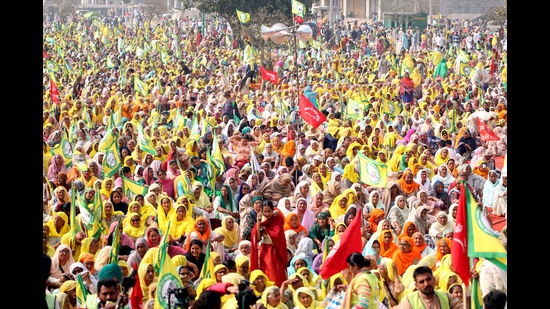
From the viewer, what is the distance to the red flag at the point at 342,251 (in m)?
8.81

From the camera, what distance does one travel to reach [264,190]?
13.6 m

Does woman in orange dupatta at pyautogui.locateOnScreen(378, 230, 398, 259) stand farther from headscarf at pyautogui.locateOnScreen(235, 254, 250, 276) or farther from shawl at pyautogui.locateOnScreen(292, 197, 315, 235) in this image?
shawl at pyautogui.locateOnScreen(292, 197, 315, 235)

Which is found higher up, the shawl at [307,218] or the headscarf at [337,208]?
the headscarf at [337,208]

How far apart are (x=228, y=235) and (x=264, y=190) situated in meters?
2.48

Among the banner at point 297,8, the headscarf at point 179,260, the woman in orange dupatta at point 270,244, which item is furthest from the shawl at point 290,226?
the banner at point 297,8

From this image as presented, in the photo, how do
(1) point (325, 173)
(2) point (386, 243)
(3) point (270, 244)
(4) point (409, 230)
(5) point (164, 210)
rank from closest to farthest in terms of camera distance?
(3) point (270, 244)
(2) point (386, 243)
(4) point (409, 230)
(5) point (164, 210)
(1) point (325, 173)

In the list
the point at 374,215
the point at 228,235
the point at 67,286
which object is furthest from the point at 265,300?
the point at 374,215

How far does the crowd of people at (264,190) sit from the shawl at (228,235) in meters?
0.02

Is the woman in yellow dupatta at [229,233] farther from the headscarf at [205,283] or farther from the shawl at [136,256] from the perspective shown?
the headscarf at [205,283]

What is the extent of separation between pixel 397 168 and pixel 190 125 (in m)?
4.54

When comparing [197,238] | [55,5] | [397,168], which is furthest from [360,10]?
[197,238]

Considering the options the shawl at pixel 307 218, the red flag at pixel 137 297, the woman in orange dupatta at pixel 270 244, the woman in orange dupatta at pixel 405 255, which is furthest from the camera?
the shawl at pixel 307 218

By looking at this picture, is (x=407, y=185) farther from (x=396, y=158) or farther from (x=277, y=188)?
(x=396, y=158)
